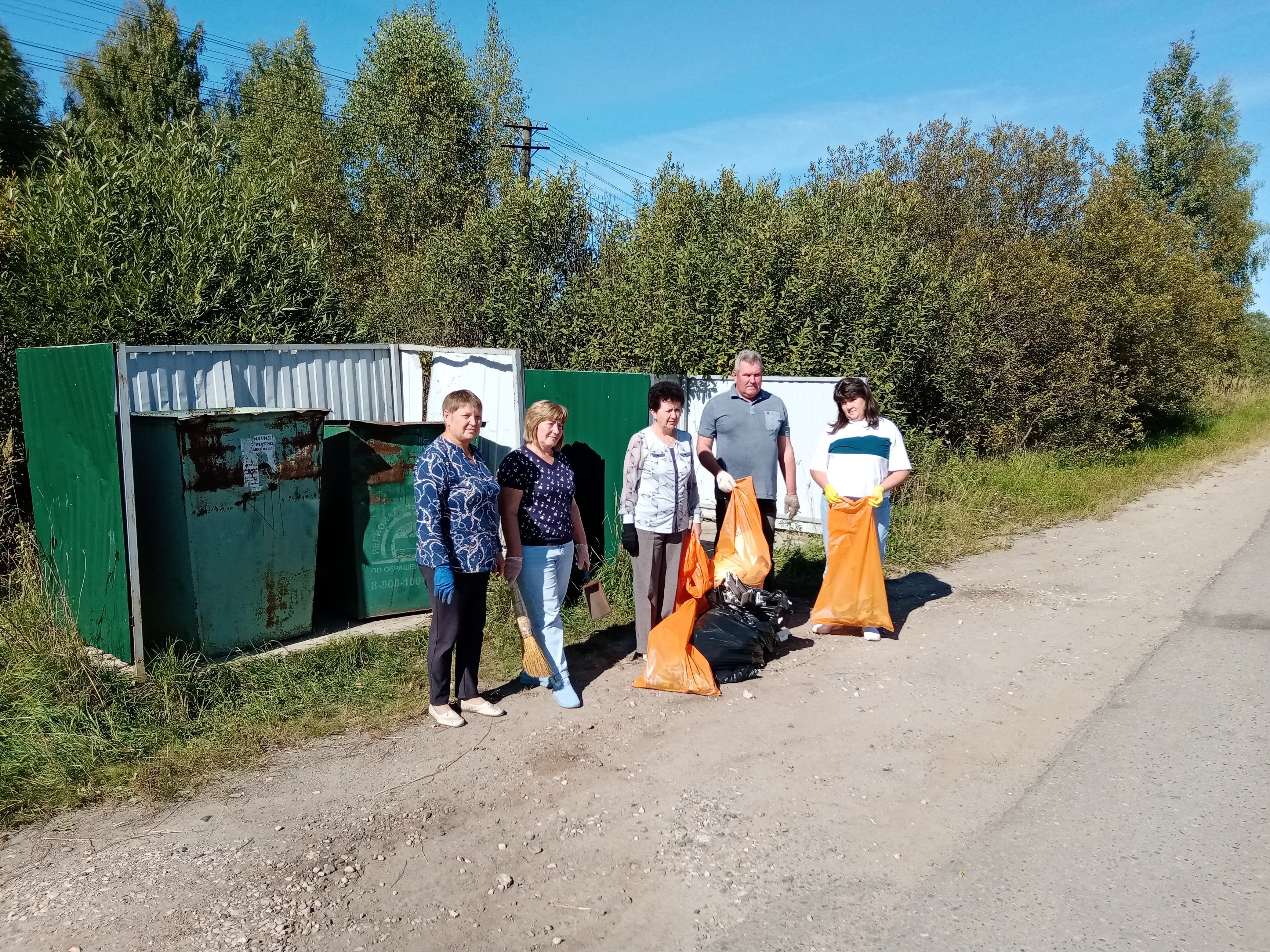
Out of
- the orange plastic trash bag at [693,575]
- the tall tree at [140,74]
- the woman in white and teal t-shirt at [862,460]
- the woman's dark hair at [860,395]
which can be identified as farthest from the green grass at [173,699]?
the tall tree at [140,74]

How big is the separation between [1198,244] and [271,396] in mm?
27037

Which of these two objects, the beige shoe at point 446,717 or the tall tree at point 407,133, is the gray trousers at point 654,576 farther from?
the tall tree at point 407,133

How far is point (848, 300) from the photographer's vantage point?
10.8 metres

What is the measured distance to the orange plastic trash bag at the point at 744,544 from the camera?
5645 mm

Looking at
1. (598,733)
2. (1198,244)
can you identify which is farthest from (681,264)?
(1198,244)

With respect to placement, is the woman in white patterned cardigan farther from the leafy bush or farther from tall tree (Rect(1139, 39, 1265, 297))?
tall tree (Rect(1139, 39, 1265, 297))

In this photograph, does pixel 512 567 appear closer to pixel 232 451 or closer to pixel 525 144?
pixel 232 451

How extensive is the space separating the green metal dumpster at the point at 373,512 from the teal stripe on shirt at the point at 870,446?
8.94 feet

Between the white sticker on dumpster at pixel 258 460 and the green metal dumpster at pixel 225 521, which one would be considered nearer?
the green metal dumpster at pixel 225 521

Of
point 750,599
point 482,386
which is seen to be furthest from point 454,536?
point 482,386

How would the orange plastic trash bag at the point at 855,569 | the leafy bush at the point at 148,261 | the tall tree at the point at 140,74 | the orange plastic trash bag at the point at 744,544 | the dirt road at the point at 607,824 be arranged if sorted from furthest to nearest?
the tall tree at the point at 140,74 < the leafy bush at the point at 148,261 < the orange plastic trash bag at the point at 855,569 < the orange plastic trash bag at the point at 744,544 < the dirt road at the point at 607,824

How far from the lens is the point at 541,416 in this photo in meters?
4.78

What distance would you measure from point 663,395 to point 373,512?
2.20m

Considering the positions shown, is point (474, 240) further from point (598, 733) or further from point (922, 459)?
point (598, 733)
